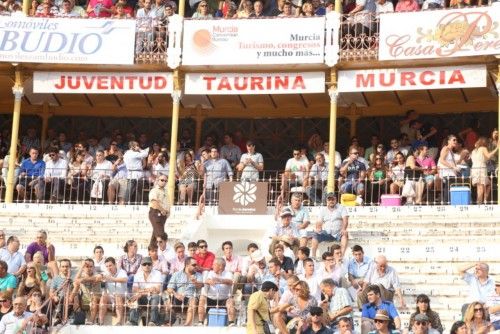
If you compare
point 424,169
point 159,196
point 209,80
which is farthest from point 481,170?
point 159,196

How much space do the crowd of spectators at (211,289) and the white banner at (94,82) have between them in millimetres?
8180

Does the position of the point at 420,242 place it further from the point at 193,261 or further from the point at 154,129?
the point at 154,129

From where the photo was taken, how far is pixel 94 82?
27.7m

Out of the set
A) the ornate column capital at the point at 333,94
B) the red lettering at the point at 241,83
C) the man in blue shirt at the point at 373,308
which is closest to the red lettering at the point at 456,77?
the ornate column capital at the point at 333,94

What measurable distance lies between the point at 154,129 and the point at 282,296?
14639 mm

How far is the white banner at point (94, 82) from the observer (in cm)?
2748

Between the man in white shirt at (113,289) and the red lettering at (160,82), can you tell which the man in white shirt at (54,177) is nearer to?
the red lettering at (160,82)

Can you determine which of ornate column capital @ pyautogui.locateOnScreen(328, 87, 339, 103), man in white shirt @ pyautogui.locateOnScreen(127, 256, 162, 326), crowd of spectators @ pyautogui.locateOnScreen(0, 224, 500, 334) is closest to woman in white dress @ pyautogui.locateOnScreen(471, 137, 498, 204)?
ornate column capital @ pyautogui.locateOnScreen(328, 87, 339, 103)

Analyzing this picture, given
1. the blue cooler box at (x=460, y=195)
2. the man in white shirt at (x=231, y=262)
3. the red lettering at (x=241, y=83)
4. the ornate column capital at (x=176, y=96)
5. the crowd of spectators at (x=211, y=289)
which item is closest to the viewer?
the crowd of spectators at (x=211, y=289)

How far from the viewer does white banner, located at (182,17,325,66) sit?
87.2 ft

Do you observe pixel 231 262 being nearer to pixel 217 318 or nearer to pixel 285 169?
pixel 217 318

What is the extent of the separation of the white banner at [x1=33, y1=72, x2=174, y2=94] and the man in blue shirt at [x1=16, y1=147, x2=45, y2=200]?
1446 mm

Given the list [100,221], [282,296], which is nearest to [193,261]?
[282,296]

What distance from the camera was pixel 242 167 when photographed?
2647 cm
